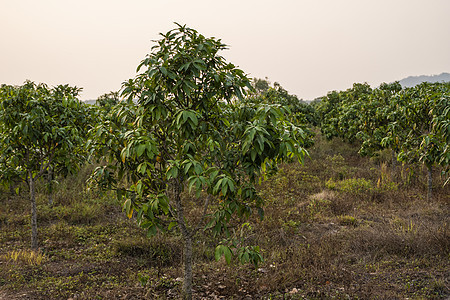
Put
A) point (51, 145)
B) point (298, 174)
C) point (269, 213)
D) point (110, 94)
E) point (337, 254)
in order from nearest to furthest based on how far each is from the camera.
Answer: point (337, 254), point (51, 145), point (269, 213), point (298, 174), point (110, 94)

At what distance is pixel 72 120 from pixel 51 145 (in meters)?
0.86

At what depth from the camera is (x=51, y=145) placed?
6.33 meters

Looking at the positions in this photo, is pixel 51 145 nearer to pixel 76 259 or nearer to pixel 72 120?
pixel 72 120

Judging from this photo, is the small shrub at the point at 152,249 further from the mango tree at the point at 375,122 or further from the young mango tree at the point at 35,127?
the mango tree at the point at 375,122

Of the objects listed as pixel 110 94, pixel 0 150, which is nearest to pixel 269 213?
pixel 0 150

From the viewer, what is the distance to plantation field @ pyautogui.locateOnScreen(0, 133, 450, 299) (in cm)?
459

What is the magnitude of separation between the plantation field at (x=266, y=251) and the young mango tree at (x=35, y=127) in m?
1.25

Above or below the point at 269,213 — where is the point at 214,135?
above

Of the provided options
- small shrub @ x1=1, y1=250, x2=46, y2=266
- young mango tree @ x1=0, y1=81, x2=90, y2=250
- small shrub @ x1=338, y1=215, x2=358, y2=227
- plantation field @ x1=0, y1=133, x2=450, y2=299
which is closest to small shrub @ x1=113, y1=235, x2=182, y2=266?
plantation field @ x1=0, y1=133, x2=450, y2=299

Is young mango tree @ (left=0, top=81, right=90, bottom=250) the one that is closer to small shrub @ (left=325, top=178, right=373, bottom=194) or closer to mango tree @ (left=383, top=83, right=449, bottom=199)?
mango tree @ (left=383, top=83, right=449, bottom=199)

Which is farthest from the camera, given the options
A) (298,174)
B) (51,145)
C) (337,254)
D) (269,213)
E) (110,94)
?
(110,94)

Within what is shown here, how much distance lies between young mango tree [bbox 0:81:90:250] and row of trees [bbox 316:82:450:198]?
6.63m

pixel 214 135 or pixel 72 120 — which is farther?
pixel 72 120

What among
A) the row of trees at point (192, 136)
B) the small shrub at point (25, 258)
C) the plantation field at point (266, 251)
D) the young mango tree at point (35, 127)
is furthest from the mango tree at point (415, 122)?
the small shrub at point (25, 258)
